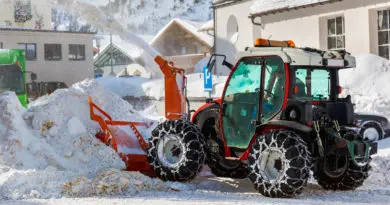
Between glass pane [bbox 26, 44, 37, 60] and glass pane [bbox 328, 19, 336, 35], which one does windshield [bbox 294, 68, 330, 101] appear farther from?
glass pane [bbox 26, 44, 37, 60]

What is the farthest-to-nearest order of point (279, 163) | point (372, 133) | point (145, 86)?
point (145, 86)
point (372, 133)
point (279, 163)

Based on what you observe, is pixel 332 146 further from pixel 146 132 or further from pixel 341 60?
pixel 146 132

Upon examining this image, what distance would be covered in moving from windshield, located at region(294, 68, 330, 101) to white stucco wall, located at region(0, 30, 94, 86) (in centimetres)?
3708

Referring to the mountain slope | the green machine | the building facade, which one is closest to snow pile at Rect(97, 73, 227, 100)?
the building facade

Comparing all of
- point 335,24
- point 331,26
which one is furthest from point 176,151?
point 331,26

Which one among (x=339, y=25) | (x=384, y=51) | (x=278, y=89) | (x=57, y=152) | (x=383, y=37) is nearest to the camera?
(x=278, y=89)

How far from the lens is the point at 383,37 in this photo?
746 inches

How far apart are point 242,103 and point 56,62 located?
127 feet

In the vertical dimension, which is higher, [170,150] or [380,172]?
[170,150]

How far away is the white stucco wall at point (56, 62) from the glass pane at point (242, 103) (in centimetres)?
3664

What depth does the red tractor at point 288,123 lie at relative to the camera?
778 cm

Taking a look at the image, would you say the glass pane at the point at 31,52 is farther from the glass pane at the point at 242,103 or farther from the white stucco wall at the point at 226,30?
the glass pane at the point at 242,103

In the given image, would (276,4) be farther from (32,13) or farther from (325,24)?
(32,13)

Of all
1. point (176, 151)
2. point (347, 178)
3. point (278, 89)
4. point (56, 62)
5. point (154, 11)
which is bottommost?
point (347, 178)
